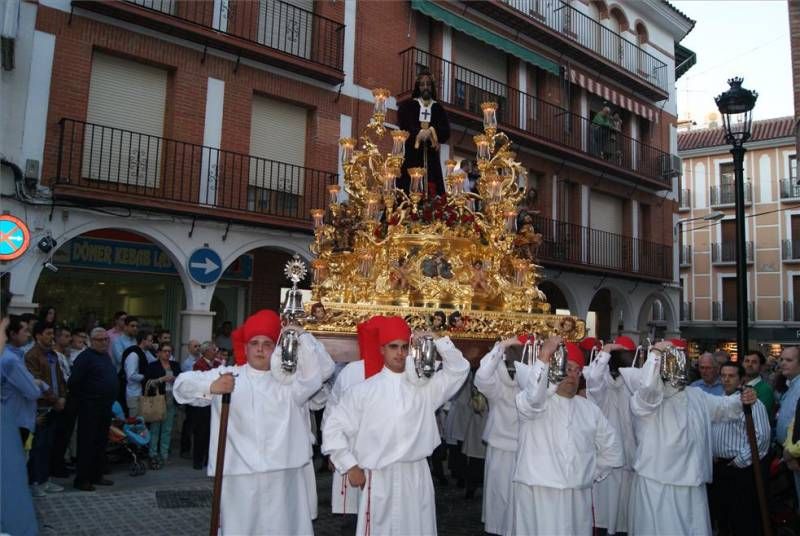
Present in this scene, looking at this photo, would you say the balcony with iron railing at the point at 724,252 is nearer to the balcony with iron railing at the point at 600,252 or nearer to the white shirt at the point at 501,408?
the balcony with iron railing at the point at 600,252

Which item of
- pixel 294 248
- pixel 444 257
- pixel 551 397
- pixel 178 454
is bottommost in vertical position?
pixel 178 454

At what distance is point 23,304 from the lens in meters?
9.95

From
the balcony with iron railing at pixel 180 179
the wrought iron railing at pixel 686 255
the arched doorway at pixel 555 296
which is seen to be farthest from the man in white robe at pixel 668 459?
the wrought iron railing at pixel 686 255

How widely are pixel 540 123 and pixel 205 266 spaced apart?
983 cm

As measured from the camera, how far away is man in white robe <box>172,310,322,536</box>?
439cm

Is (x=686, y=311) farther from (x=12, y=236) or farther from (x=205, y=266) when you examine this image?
(x=12, y=236)

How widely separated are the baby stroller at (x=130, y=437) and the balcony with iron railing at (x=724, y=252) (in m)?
27.0

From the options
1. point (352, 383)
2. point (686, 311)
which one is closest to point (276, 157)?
point (352, 383)

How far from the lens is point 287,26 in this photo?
43.6 feet

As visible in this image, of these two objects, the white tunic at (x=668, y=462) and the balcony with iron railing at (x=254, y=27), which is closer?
the white tunic at (x=668, y=462)

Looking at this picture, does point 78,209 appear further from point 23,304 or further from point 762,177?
point 762,177

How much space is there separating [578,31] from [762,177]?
1451 cm

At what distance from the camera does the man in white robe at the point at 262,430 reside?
4.39 metres

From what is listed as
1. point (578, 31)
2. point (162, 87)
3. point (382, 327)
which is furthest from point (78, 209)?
point (578, 31)
